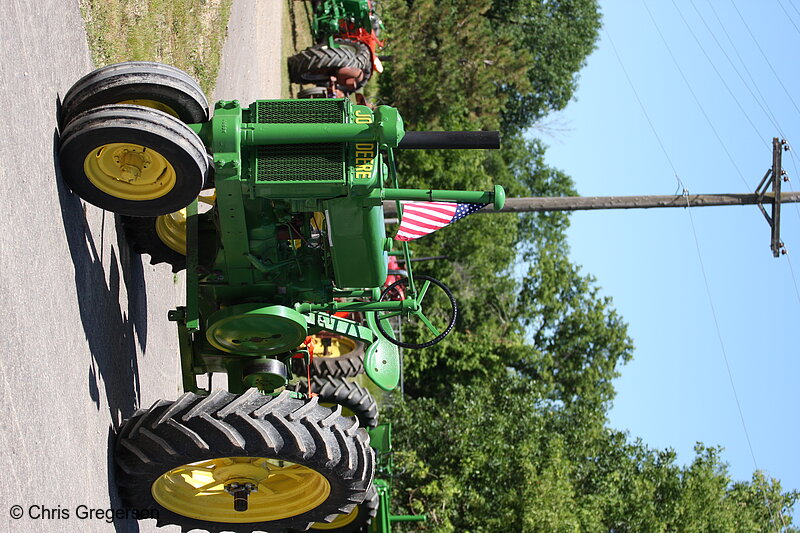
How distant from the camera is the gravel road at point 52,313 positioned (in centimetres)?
560

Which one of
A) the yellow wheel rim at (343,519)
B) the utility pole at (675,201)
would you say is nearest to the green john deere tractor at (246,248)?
the yellow wheel rim at (343,519)

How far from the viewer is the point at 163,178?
689cm

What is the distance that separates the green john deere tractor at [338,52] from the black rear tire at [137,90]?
32.5 feet

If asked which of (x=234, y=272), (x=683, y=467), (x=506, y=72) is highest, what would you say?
(x=506, y=72)

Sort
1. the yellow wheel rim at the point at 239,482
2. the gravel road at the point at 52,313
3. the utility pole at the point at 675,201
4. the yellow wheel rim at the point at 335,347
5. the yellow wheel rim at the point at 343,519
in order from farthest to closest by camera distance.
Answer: the yellow wheel rim at the point at 335,347 < the utility pole at the point at 675,201 < the yellow wheel rim at the point at 343,519 < the yellow wheel rim at the point at 239,482 < the gravel road at the point at 52,313

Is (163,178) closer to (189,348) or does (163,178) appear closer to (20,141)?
(20,141)

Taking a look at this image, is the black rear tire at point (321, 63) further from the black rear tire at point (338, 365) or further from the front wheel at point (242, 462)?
the front wheel at point (242, 462)

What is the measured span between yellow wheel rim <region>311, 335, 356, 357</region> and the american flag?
19.6ft

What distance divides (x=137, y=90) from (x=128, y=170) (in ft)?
1.76

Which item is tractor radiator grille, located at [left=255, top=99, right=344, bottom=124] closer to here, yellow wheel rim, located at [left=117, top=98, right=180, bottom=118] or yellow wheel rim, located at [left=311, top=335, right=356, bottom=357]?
yellow wheel rim, located at [left=117, top=98, right=180, bottom=118]

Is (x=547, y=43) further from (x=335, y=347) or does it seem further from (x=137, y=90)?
(x=137, y=90)

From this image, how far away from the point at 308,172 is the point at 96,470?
2382 mm

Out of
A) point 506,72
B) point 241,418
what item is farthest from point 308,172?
point 506,72

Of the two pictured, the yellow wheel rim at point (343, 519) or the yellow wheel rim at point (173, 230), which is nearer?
the yellow wheel rim at point (173, 230)
